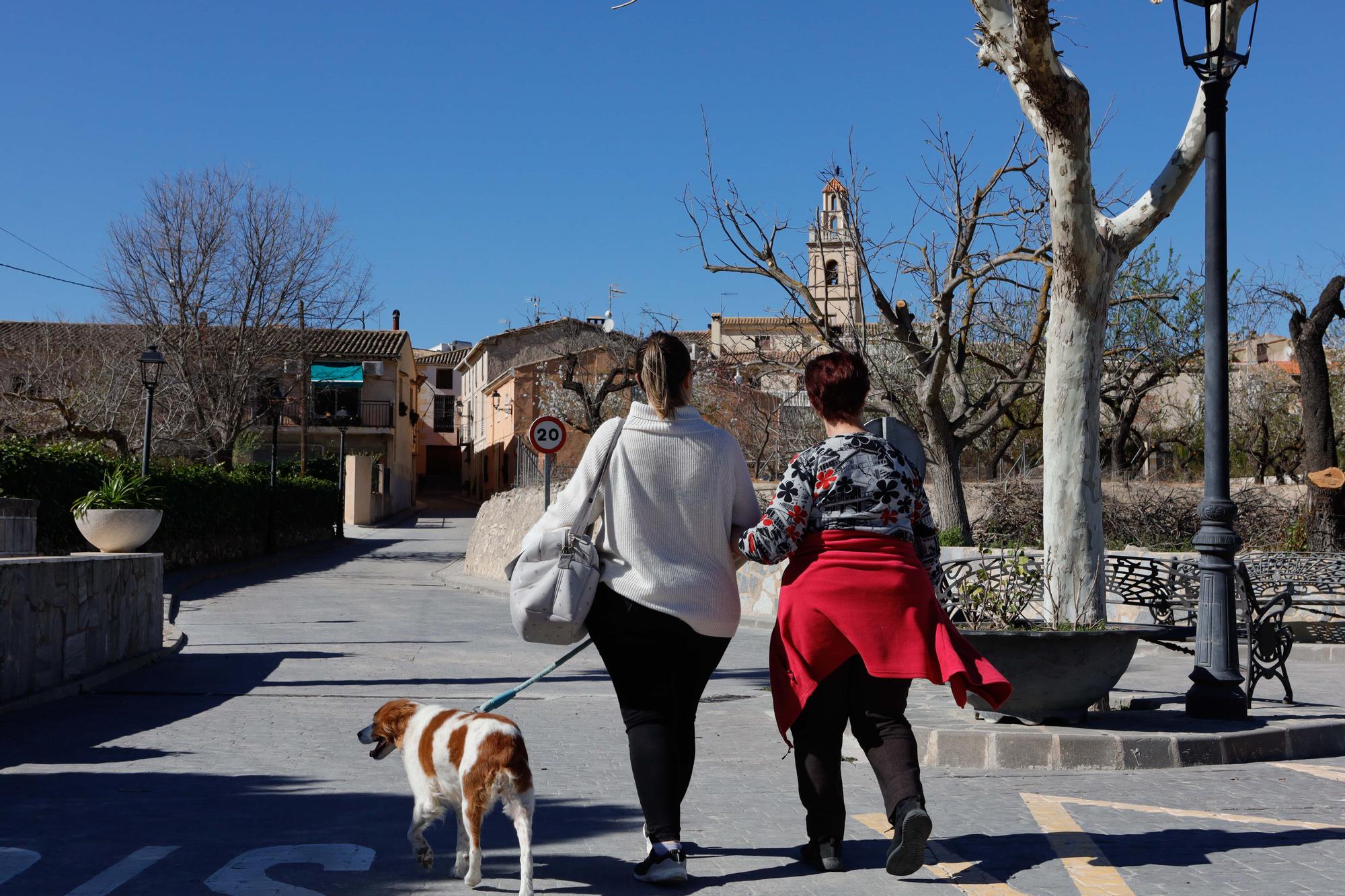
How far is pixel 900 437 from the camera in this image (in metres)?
4.75

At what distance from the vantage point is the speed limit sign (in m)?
19.2

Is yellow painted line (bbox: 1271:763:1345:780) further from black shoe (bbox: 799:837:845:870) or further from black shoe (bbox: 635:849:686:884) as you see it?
black shoe (bbox: 635:849:686:884)

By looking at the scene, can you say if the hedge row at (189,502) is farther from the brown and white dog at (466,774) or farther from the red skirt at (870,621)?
the red skirt at (870,621)

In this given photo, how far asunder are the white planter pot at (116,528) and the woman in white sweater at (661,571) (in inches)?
311

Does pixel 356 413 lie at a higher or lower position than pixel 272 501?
higher

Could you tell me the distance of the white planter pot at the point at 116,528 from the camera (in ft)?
35.2

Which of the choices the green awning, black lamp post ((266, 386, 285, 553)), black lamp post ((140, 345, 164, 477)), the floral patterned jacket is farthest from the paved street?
the green awning

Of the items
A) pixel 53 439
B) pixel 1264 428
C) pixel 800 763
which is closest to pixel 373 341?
pixel 53 439

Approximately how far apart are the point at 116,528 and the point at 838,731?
861 cm

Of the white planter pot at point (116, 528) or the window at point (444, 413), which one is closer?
the white planter pot at point (116, 528)

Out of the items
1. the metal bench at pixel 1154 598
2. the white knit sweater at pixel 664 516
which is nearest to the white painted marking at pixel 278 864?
the white knit sweater at pixel 664 516

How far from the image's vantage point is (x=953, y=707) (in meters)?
7.63

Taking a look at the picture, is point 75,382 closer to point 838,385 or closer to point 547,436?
point 547,436

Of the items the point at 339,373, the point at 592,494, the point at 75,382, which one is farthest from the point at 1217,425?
the point at 339,373
